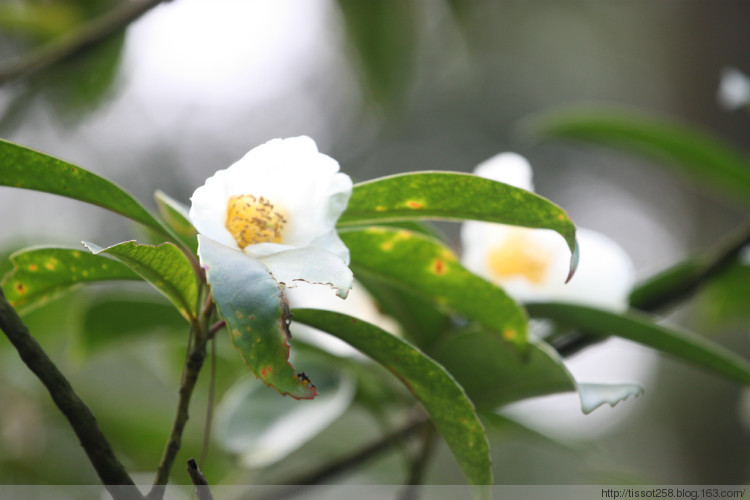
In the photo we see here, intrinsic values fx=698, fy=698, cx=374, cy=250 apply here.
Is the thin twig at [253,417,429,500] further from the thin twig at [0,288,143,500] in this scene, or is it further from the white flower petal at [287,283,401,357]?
the thin twig at [0,288,143,500]

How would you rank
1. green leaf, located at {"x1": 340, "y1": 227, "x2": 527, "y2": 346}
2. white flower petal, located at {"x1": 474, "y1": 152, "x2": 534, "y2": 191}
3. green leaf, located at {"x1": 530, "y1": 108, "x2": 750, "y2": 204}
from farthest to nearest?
green leaf, located at {"x1": 530, "y1": 108, "x2": 750, "y2": 204}, white flower petal, located at {"x1": 474, "y1": 152, "x2": 534, "y2": 191}, green leaf, located at {"x1": 340, "y1": 227, "x2": 527, "y2": 346}

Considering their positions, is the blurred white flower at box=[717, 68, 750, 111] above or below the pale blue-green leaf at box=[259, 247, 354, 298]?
below

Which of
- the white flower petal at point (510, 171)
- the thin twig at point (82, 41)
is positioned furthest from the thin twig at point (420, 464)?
the thin twig at point (82, 41)

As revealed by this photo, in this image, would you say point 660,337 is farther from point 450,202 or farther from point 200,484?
point 200,484

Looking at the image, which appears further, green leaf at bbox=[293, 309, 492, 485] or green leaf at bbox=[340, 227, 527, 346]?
green leaf at bbox=[340, 227, 527, 346]

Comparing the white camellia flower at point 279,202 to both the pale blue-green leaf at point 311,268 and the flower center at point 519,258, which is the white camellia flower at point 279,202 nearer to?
the pale blue-green leaf at point 311,268

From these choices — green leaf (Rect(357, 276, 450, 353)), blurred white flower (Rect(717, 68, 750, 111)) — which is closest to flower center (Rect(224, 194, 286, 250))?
green leaf (Rect(357, 276, 450, 353))
